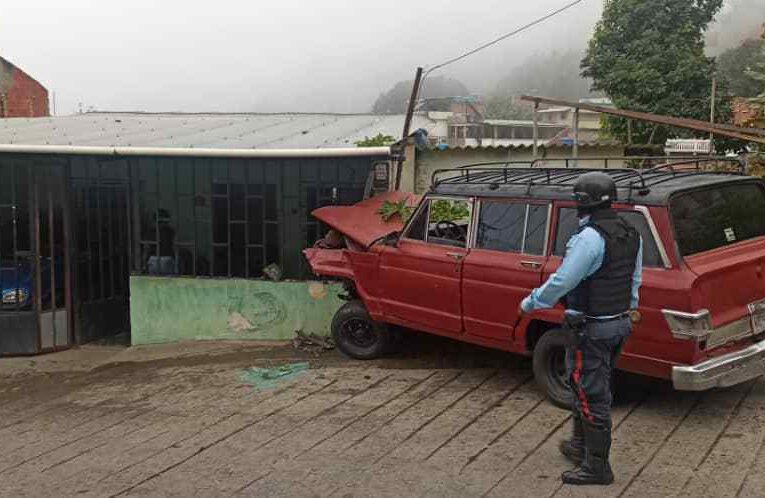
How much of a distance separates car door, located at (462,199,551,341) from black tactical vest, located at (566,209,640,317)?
1.27 meters

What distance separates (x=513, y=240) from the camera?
17.7ft

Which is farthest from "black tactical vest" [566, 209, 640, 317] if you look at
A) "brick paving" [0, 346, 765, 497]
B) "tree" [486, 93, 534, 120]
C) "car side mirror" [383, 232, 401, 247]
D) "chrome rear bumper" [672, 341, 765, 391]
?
"tree" [486, 93, 534, 120]

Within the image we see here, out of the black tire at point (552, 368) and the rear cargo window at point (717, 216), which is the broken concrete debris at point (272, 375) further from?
the rear cargo window at point (717, 216)

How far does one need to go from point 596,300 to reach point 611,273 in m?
0.17

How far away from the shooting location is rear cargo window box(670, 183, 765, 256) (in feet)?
15.1

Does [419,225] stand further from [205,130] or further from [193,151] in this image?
[205,130]

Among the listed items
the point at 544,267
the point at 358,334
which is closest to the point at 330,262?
the point at 358,334

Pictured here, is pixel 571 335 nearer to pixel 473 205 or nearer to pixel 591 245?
pixel 591 245

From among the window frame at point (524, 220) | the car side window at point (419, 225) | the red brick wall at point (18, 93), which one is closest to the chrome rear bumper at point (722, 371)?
the window frame at point (524, 220)

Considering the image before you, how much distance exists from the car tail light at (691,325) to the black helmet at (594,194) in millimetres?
1040

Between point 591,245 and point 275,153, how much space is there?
4.42 metres

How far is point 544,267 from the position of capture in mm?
5078

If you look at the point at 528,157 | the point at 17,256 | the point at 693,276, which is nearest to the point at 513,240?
the point at 693,276

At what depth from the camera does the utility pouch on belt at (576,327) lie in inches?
151
